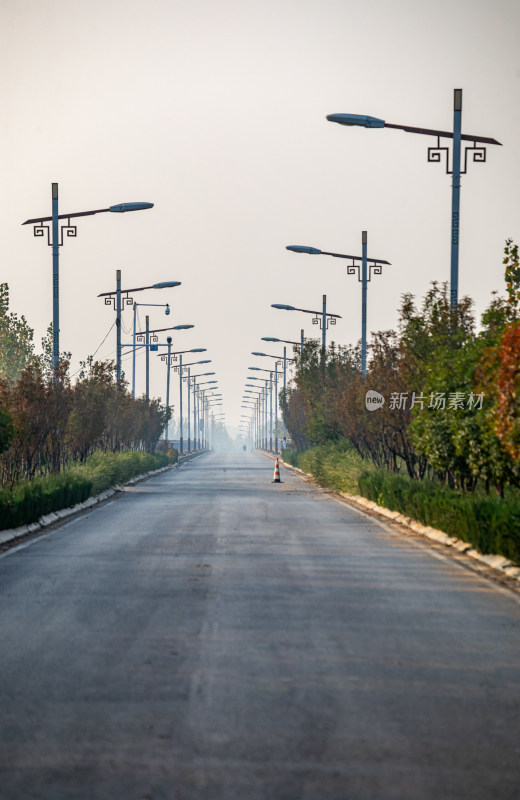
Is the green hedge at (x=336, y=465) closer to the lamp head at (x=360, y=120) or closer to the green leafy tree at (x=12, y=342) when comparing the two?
the lamp head at (x=360, y=120)

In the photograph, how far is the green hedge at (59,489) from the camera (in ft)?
67.1

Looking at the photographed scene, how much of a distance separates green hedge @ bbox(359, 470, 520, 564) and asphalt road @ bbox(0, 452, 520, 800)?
751 millimetres

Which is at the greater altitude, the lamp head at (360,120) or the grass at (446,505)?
the lamp head at (360,120)

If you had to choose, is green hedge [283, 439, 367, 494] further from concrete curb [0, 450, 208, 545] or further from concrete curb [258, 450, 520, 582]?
concrete curb [0, 450, 208, 545]

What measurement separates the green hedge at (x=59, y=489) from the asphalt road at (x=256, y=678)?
13.7 feet

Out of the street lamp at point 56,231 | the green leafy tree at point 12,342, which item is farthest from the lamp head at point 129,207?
the green leafy tree at point 12,342

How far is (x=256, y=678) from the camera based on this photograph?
8.12 metres

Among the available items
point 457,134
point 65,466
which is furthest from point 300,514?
point 65,466

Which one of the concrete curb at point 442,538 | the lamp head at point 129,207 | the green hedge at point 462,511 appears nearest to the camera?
the concrete curb at point 442,538

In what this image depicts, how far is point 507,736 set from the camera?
259 inches

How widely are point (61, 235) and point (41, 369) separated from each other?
12.7ft

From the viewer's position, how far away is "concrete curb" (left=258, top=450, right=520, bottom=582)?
48.0 ft

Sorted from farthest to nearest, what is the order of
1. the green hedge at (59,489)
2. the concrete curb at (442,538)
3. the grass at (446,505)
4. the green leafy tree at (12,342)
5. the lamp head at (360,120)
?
the green leafy tree at (12,342) → the lamp head at (360,120) → the green hedge at (59,489) → the grass at (446,505) → the concrete curb at (442,538)

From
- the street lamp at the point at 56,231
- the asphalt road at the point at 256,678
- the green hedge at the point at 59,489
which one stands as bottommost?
the asphalt road at the point at 256,678
